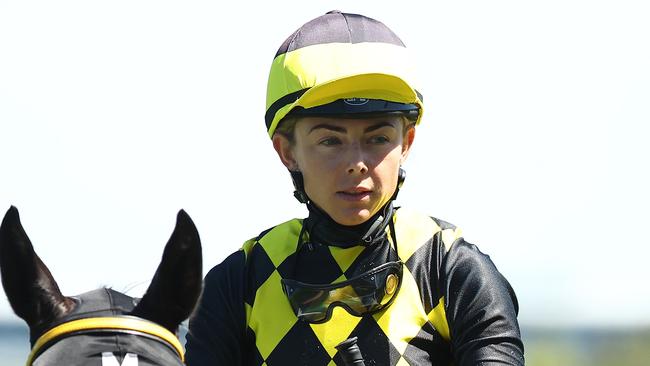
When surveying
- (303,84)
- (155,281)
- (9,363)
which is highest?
(303,84)

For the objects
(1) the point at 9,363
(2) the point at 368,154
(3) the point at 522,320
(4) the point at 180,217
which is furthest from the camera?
(3) the point at 522,320

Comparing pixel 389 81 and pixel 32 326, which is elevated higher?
pixel 389 81

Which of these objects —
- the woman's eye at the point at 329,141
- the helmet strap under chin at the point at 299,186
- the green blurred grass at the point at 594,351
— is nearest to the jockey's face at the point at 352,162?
the woman's eye at the point at 329,141

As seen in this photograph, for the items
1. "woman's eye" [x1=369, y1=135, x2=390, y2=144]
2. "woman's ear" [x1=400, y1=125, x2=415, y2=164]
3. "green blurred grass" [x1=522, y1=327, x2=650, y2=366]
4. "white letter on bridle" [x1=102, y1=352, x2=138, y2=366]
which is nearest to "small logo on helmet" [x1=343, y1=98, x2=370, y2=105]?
"woman's eye" [x1=369, y1=135, x2=390, y2=144]

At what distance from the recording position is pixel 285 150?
479 cm

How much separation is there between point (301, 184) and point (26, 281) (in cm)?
136

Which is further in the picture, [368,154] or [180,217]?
[368,154]

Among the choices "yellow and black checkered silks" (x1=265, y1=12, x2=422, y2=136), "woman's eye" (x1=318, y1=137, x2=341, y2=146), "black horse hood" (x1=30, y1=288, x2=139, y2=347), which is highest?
"yellow and black checkered silks" (x1=265, y1=12, x2=422, y2=136)

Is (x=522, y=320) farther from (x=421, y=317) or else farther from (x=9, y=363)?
(x=421, y=317)

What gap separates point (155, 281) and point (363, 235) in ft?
3.82

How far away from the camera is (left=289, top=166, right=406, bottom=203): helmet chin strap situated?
4.70 metres

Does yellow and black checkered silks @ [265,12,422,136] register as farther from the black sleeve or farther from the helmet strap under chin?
the black sleeve

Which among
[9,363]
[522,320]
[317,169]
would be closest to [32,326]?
[317,169]

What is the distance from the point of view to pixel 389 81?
15.1ft
